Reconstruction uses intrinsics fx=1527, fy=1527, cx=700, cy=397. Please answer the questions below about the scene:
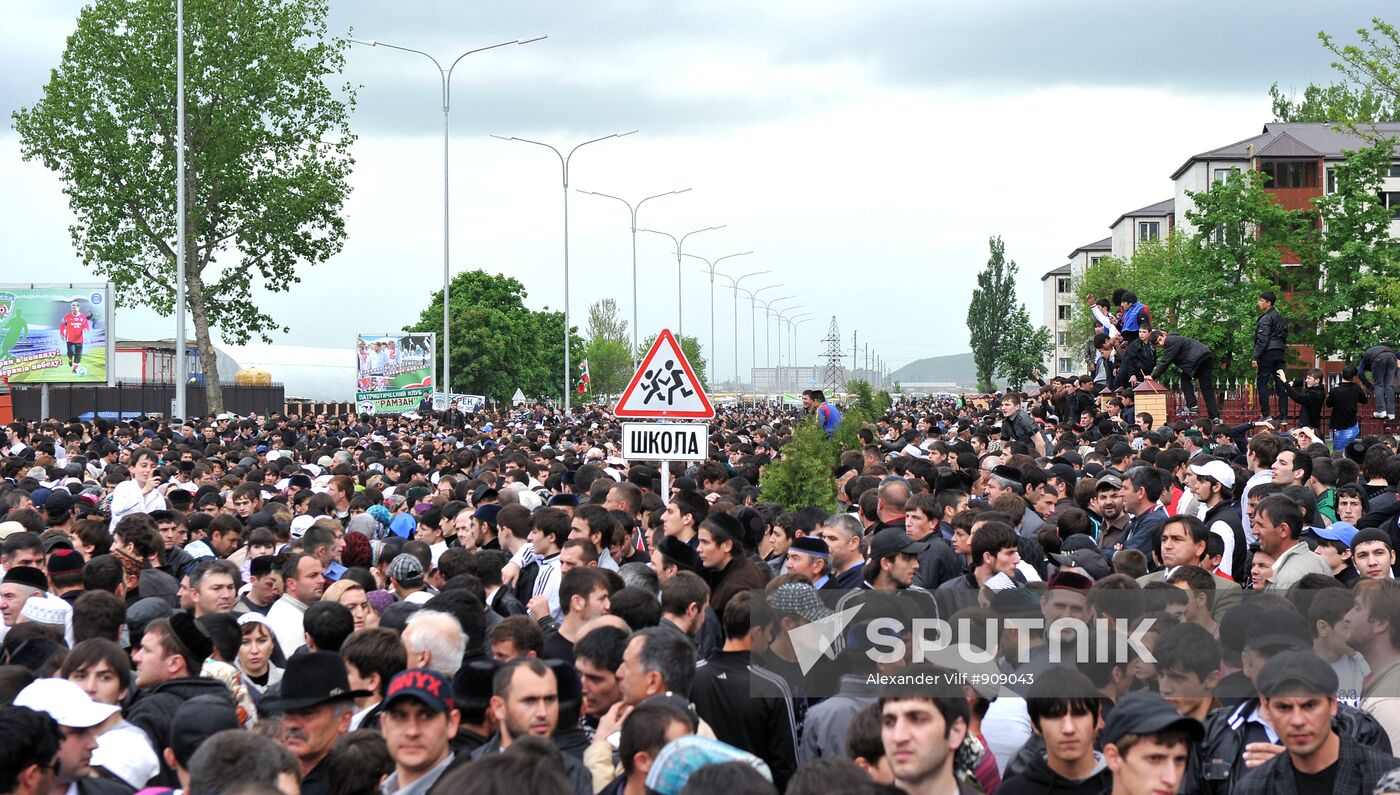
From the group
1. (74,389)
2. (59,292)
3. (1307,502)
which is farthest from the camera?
(74,389)

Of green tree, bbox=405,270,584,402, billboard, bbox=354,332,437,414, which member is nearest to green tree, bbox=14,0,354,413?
billboard, bbox=354,332,437,414

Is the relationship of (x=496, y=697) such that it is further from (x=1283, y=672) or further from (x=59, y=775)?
(x=1283, y=672)

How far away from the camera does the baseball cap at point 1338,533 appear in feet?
28.1

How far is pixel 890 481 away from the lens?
33.9 ft

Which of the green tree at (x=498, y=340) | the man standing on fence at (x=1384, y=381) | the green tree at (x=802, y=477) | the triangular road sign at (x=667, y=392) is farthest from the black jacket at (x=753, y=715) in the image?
the green tree at (x=498, y=340)

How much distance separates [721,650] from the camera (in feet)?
22.2

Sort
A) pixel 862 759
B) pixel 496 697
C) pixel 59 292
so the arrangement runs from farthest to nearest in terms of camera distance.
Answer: pixel 59 292 < pixel 496 697 < pixel 862 759

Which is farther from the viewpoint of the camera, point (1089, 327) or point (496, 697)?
point (1089, 327)

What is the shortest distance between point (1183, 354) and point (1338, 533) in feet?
48.4

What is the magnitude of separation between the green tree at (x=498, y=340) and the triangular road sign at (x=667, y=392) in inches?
2764

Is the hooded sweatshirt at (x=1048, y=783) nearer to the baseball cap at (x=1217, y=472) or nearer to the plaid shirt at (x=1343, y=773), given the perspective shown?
the plaid shirt at (x=1343, y=773)

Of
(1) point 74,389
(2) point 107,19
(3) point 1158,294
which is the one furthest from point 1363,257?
(1) point 74,389

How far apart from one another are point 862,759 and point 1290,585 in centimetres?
372

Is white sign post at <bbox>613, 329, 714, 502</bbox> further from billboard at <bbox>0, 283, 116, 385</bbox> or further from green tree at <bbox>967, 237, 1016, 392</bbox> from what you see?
green tree at <bbox>967, 237, 1016, 392</bbox>
